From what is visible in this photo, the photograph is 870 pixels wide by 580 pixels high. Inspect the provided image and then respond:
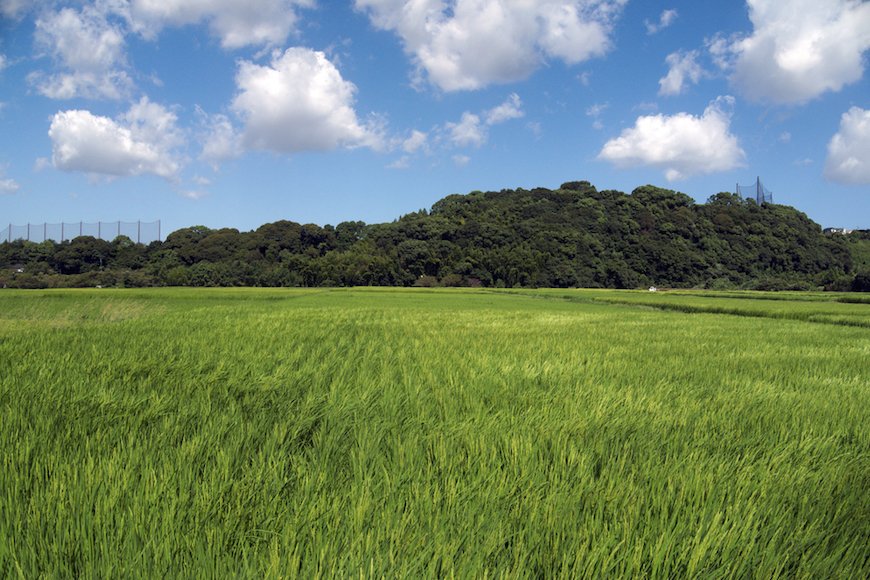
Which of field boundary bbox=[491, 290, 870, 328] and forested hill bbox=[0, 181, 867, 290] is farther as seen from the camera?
forested hill bbox=[0, 181, 867, 290]

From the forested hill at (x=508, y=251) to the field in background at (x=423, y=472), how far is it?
55.4m

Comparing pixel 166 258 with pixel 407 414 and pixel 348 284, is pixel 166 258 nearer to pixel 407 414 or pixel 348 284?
pixel 348 284

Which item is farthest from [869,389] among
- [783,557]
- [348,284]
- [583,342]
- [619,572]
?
[348,284]

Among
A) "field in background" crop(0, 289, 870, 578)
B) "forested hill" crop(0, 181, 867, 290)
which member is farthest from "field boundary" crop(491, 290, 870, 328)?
"forested hill" crop(0, 181, 867, 290)

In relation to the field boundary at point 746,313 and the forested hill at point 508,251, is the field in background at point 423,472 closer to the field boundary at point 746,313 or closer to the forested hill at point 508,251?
the field boundary at point 746,313

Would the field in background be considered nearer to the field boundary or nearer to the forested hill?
the field boundary

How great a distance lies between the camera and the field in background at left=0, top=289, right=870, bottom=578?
1.31m

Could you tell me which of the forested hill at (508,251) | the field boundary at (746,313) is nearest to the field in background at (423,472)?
the field boundary at (746,313)

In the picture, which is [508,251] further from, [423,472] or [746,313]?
[423,472]

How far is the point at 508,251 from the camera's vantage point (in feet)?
217

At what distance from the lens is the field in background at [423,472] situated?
4.29 ft

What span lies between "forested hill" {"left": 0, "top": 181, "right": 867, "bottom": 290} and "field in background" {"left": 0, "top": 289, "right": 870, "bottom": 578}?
55.4 meters

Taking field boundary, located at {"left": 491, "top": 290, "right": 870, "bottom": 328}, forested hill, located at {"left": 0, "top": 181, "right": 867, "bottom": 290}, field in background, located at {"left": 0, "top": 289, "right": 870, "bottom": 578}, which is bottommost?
field boundary, located at {"left": 491, "top": 290, "right": 870, "bottom": 328}

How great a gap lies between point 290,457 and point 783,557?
1766mm
